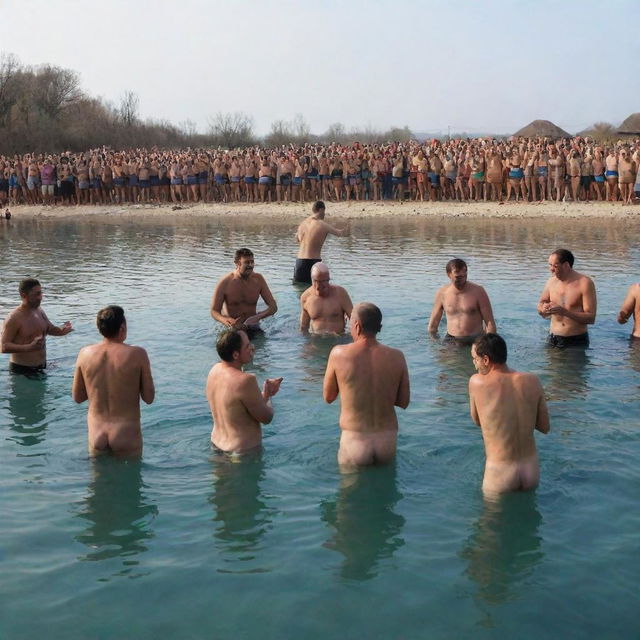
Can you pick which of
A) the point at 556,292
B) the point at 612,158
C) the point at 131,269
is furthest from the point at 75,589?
the point at 612,158

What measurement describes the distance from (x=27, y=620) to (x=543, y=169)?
21935 millimetres

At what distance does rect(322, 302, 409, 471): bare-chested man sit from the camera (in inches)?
251

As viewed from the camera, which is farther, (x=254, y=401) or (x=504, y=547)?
(x=254, y=401)

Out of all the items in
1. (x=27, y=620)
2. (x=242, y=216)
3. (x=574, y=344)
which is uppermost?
(x=242, y=216)

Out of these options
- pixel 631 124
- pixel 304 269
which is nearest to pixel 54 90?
pixel 631 124

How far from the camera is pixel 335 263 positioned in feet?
59.6

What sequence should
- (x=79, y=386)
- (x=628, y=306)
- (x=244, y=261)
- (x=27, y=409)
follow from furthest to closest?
(x=244, y=261), (x=628, y=306), (x=27, y=409), (x=79, y=386)

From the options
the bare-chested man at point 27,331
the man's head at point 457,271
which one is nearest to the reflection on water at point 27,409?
the bare-chested man at point 27,331

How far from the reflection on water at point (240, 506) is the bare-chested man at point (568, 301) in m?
4.22

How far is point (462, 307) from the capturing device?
10.3 meters

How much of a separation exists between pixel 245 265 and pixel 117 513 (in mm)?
4889

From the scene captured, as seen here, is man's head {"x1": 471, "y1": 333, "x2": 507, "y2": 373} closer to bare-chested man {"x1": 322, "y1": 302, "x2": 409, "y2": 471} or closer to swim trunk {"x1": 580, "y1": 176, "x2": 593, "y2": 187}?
bare-chested man {"x1": 322, "y1": 302, "x2": 409, "y2": 471}

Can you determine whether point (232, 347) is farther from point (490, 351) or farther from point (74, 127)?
point (74, 127)

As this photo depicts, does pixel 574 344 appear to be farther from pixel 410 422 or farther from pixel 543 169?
pixel 543 169
